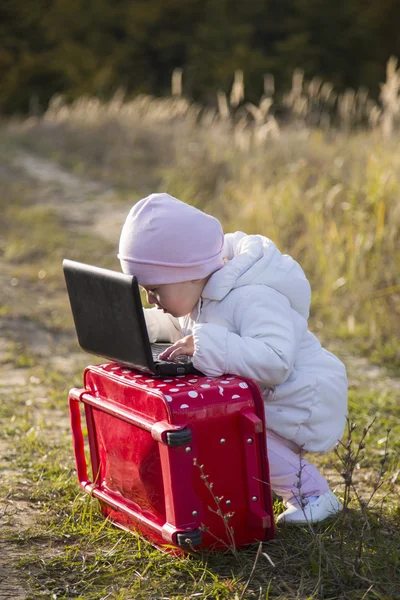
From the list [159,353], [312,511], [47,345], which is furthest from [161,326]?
[47,345]

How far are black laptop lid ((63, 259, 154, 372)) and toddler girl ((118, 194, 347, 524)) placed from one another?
15 centimetres

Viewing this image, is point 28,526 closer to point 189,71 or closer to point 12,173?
point 12,173

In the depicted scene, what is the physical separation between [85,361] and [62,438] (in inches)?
53.4

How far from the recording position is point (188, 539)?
2.40 m

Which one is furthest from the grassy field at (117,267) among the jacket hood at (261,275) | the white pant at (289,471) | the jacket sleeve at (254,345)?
the jacket hood at (261,275)

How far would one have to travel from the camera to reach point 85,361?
16.6ft

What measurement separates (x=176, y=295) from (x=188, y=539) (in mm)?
756

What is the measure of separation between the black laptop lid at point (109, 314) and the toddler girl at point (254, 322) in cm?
15

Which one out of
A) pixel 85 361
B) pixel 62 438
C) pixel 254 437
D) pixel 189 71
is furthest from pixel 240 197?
pixel 189 71

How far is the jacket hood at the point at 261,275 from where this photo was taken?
2.69 meters

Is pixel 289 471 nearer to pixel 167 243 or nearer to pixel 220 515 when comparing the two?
pixel 220 515

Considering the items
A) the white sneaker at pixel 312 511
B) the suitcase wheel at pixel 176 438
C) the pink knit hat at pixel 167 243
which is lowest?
the white sneaker at pixel 312 511

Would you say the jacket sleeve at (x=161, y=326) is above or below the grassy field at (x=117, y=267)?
above

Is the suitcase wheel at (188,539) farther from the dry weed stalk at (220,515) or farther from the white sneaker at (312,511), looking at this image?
the white sneaker at (312,511)
